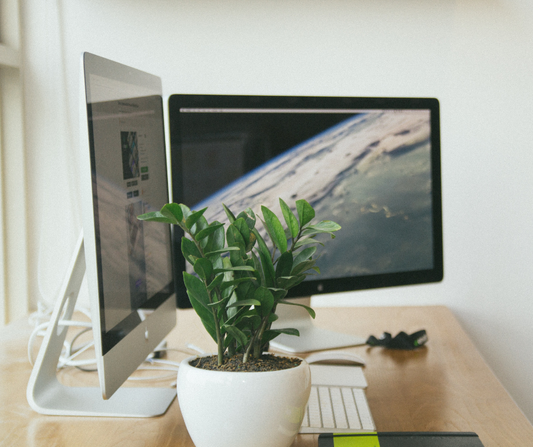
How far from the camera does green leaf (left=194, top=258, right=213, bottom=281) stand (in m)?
0.52

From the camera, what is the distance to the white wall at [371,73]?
1352 mm

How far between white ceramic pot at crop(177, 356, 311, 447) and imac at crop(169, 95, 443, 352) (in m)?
0.38

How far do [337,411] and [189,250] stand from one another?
0.34 metres

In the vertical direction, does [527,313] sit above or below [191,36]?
below

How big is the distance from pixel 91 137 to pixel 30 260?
0.97m

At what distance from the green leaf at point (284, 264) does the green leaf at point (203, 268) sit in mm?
84

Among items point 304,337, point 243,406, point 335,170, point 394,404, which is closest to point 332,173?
point 335,170

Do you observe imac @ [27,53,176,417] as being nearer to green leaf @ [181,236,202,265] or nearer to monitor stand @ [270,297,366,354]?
green leaf @ [181,236,202,265]

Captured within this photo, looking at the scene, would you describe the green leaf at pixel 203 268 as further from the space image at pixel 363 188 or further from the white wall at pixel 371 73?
the white wall at pixel 371 73

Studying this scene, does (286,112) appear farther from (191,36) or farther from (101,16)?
(101,16)

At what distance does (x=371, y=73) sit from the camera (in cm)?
137

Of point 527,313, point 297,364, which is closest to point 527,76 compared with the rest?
point 527,313

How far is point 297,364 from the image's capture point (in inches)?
22.4

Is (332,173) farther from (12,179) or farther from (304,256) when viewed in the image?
(12,179)
